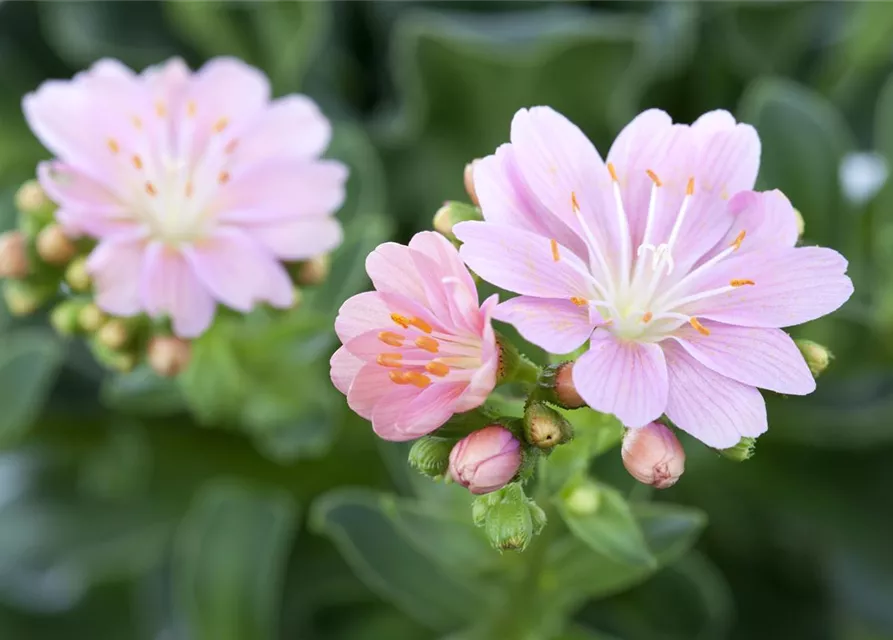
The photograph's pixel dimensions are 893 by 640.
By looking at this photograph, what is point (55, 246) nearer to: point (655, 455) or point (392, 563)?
point (392, 563)

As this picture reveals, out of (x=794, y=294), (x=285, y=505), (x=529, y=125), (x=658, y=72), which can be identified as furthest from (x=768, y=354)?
(x=658, y=72)

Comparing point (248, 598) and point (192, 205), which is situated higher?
point (192, 205)

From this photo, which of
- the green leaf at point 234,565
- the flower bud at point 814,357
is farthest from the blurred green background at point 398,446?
the flower bud at point 814,357

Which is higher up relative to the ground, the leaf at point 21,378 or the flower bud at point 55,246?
the flower bud at point 55,246

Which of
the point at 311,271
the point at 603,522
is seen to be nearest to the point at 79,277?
the point at 311,271

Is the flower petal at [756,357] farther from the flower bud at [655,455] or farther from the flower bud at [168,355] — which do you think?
the flower bud at [168,355]

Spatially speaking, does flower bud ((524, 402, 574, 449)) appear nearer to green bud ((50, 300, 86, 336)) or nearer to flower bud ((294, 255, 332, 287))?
flower bud ((294, 255, 332, 287))

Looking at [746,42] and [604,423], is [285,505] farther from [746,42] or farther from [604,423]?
[746,42]
